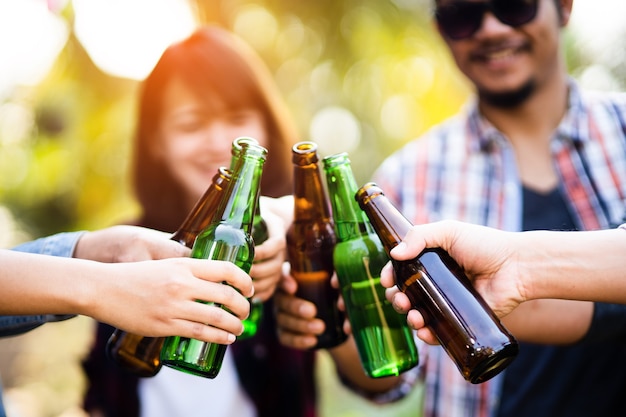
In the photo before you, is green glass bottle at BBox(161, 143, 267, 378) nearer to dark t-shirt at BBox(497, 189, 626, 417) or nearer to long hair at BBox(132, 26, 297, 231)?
long hair at BBox(132, 26, 297, 231)

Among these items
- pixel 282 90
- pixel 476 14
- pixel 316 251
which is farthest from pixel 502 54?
pixel 282 90

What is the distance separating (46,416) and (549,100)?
4.93 metres

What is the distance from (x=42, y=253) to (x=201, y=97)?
0.98 meters

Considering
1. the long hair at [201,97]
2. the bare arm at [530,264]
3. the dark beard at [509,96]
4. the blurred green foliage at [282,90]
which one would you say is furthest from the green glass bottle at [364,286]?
the blurred green foliage at [282,90]

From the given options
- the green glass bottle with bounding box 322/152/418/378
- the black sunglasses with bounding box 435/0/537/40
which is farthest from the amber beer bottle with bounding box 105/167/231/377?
the black sunglasses with bounding box 435/0/537/40

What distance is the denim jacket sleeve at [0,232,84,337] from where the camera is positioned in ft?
4.24

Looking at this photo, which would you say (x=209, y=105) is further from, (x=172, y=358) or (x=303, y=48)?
(x=303, y=48)

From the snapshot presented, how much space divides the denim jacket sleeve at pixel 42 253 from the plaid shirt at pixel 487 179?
1247mm

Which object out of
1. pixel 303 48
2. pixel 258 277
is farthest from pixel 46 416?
pixel 303 48

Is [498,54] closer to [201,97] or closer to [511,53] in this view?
[511,53]

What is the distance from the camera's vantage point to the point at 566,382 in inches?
71.5

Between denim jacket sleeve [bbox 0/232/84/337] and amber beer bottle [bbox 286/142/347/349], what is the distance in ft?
1.94

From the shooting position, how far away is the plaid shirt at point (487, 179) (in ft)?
6.42

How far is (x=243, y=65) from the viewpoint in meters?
2.17
